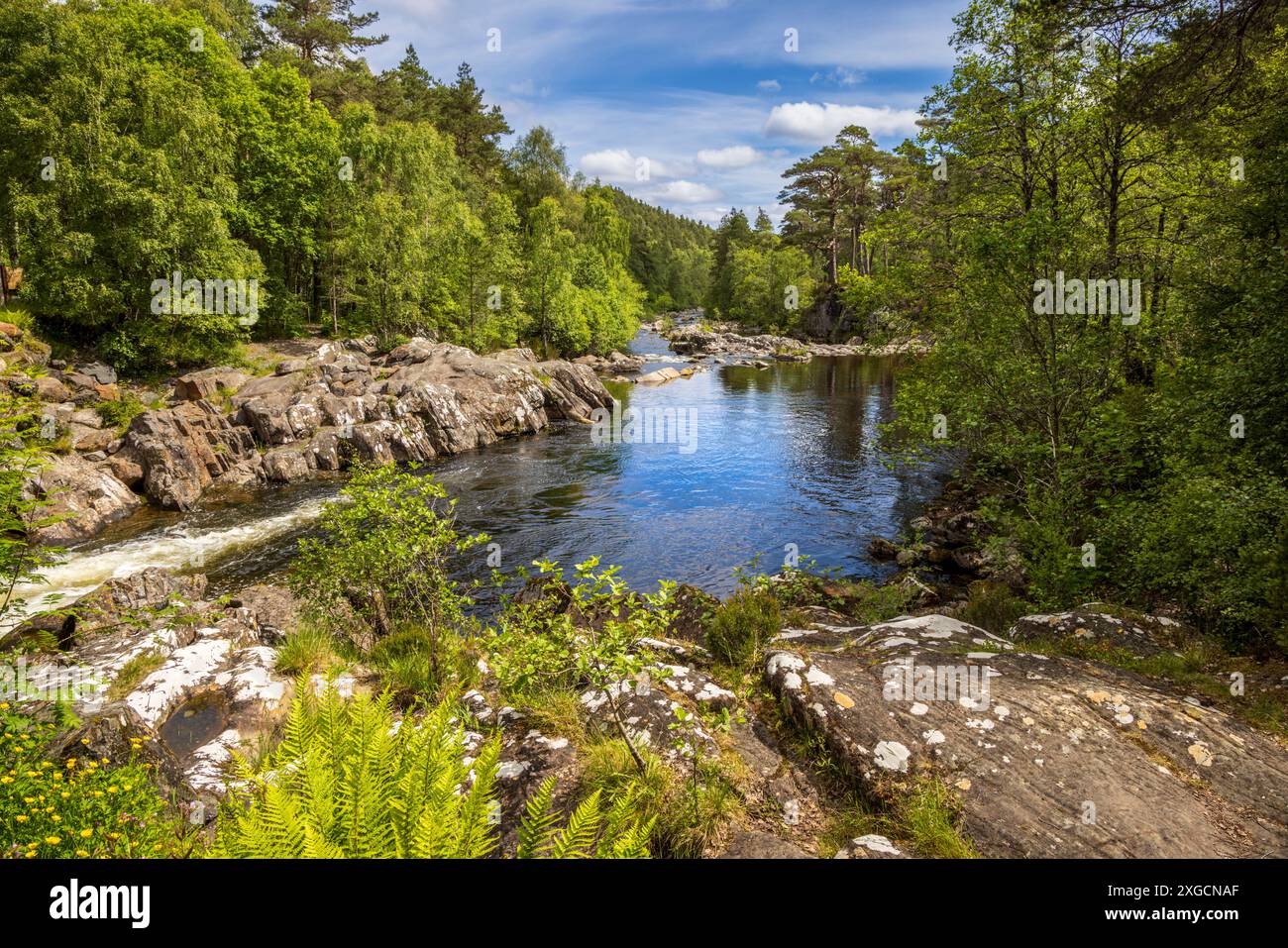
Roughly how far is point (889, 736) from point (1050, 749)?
1.30 m

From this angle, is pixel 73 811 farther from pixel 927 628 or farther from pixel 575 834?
pixel 927 628

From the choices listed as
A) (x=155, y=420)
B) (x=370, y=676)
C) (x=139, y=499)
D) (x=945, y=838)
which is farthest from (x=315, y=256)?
(x=945, y=838)

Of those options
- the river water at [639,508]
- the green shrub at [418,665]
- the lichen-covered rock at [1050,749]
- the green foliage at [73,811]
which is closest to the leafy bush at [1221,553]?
the lichen-covered rock at [1050,749]

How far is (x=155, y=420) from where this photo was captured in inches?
848

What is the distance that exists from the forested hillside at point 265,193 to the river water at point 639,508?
1410 cm

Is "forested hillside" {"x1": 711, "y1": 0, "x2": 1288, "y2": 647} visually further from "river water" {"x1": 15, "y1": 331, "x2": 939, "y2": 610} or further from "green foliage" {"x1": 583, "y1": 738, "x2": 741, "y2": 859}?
"green foliage" {"x1": 583, "y1": 738, "x2": 741, "y2": 859}

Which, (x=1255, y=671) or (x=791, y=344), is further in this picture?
(x=791, y=344)

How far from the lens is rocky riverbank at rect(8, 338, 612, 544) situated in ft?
A: 66.4

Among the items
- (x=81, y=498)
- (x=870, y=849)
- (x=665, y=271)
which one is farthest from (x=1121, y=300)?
(x=665, y=271)

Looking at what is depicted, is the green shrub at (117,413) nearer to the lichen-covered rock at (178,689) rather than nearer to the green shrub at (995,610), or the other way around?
the lichen-covered rock at (178,689)

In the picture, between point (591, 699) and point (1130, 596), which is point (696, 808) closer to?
point (591, 699)

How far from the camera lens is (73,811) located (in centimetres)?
369

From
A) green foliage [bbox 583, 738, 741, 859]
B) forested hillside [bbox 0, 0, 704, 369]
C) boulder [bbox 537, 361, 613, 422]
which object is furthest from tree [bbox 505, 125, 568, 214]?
green foliage [bbox 583, 738, 741, 859]
